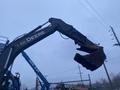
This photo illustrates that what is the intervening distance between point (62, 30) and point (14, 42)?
2.83 meters

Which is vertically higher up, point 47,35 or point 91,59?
point 47,35

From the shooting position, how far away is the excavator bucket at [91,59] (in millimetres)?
12203

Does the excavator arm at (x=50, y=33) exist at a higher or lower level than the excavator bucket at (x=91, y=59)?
higher

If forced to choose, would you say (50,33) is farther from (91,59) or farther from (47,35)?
(91,59)

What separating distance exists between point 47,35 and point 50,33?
0.21 meters

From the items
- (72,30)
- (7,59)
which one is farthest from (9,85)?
(72,30)

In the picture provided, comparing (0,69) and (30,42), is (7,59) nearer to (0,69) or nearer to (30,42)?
(0,69)

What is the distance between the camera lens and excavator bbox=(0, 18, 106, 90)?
12.2 m

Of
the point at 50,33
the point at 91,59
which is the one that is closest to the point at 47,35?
the point at 50,33

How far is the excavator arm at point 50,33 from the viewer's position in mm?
12266

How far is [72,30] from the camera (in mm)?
14125

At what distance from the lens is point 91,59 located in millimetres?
12281

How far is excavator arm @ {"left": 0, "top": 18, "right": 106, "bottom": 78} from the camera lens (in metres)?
12.3

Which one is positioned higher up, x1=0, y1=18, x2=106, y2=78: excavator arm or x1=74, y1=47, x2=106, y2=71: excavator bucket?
x1=0, y1=18, x2=106, y2=78: excavator arm
